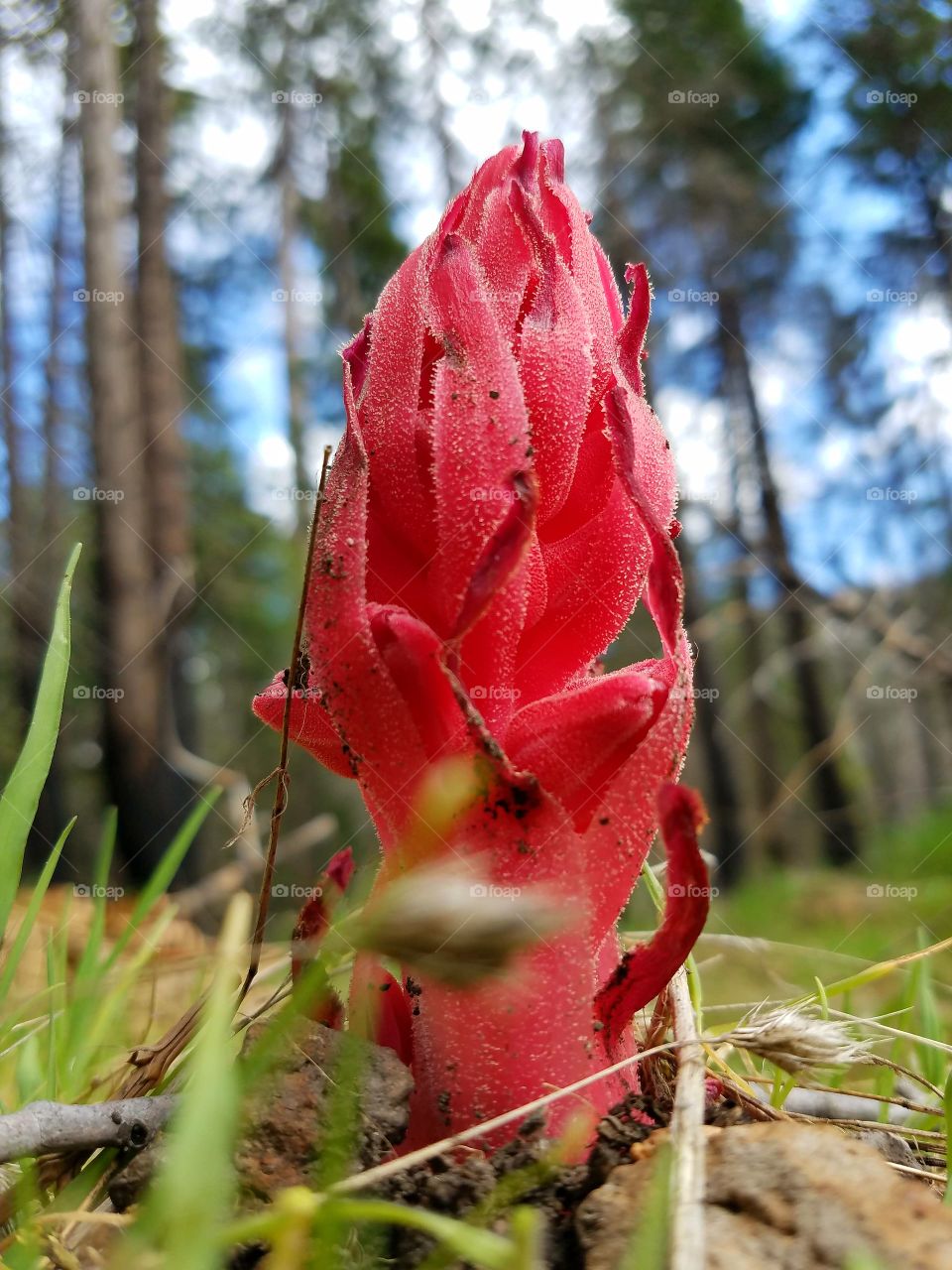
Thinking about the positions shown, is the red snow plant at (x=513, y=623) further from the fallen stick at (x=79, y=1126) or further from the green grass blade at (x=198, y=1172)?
the green grass blade at (x=198, y=1172)

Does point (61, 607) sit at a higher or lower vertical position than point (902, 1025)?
higher

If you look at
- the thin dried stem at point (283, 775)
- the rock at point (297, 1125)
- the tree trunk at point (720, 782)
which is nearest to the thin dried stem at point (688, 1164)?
the rock at point (297, 1125)

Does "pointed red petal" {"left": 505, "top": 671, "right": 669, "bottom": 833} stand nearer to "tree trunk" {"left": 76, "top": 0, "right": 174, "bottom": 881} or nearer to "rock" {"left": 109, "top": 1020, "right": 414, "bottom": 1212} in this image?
"rock" {"left": 109, "top": 1020, "right": 414, "bottom": 1212}

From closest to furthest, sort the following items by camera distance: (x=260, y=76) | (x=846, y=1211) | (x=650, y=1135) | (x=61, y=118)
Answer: (x=846, y=1211)
(x=650, y=1135)
(x=61, y=118)
(x=260, y=76)

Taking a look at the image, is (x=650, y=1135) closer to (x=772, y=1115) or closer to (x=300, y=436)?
(x=772, y=1115)

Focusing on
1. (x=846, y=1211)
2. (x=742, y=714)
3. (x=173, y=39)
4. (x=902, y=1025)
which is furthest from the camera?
(x=742, y=714)

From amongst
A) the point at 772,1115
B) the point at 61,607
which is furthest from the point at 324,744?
the point at 772,1115
